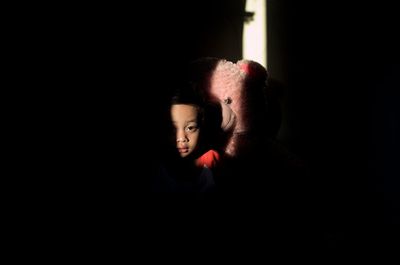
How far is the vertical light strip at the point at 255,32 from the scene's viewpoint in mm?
1264

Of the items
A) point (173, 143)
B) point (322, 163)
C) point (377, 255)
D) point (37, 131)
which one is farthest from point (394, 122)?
point (37, 131)

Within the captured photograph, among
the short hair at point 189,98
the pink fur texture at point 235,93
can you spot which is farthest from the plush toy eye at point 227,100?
the short hair at point 189,98

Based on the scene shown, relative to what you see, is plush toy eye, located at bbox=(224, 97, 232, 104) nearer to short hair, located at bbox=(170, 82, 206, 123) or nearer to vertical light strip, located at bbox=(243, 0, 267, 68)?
short hair, located at bbox=(170, 82, 206, 123)

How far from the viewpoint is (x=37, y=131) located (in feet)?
2.60

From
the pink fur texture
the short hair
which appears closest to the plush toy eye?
the pink fur texture

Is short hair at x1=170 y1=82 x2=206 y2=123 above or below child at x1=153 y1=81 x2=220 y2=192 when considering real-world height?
above

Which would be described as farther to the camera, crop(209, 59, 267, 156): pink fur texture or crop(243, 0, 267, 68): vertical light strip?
crop(243, 0, 267, 68): vertical light strip

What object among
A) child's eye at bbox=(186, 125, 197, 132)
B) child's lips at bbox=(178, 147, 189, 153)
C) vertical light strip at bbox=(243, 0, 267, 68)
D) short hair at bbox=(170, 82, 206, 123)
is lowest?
child's lips at bbox=(178, 147, 189, 153)

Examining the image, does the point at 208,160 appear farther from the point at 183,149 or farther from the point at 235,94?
the point at 235,94

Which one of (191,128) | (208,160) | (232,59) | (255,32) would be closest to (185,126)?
(191,128)

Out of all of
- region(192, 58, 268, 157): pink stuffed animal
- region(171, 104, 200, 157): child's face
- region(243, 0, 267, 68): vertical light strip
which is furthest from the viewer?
region(243, 0, 267, 68): vertical light strip

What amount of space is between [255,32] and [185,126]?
0.71 m

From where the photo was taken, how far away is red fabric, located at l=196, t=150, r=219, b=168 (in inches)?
33.8

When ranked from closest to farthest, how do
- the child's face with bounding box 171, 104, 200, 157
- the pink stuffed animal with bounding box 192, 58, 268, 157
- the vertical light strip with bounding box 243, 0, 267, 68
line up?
the child's face with bounding box 171, 104, 200, 157, the pink stuffed animal with bounding box 192, 58, 268, 157, the vertical light strip with bounding box 243, 0, 267, 68
